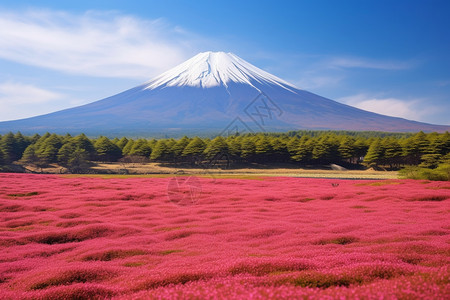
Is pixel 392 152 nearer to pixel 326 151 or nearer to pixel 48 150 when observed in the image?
pixel 326 151

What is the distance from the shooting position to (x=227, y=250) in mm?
11078

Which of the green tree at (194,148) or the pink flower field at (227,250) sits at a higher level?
the green tree at (194,148)

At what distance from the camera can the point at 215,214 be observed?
18.5 metres

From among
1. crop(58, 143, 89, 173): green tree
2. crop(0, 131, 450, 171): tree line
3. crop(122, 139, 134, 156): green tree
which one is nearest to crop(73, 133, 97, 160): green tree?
crop(0, 131, 450, 171): tree line

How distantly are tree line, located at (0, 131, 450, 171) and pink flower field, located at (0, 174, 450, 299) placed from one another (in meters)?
70.5

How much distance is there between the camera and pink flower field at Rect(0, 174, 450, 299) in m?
6.65

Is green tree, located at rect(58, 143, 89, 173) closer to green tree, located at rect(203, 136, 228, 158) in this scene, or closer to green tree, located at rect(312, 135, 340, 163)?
green tree, located at rect(203, 136, 228, 158)

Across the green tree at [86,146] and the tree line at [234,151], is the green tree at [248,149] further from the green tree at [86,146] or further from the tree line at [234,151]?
the green tree at [86,146]

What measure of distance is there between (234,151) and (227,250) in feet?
279

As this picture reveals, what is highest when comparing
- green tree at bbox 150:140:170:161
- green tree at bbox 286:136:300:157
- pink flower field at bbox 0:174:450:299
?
green tree at bbox 286:136:300:157

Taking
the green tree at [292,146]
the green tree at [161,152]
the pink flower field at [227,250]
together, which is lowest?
the pink flower field at [227,250]

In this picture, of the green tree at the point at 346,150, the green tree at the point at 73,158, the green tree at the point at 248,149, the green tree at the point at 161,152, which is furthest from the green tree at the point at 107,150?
the green tree at the point at 346,150

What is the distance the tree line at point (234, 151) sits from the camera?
8644 cm

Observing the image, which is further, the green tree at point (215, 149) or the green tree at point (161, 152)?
the green tree at point (215, 149)
